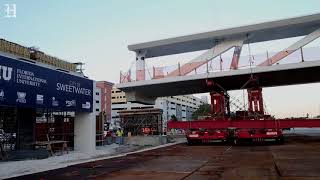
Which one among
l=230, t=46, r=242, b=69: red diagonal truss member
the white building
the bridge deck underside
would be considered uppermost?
the white building

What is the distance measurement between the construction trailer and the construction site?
865 centimetres

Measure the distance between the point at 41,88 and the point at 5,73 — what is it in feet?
8.79

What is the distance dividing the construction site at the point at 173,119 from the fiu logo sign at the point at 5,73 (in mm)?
42

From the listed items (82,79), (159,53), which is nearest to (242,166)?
(82,79)

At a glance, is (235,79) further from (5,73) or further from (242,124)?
(5,73)

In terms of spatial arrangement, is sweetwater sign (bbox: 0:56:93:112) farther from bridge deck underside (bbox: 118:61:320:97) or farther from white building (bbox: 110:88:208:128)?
white building (bbox: 110:88:208:128)

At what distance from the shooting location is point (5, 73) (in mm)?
15602

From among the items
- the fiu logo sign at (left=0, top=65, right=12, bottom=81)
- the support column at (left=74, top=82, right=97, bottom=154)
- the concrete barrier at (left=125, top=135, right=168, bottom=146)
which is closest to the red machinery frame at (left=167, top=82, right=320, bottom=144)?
the concrete barrier at (left=125, top=135, right=168, bottom=146)

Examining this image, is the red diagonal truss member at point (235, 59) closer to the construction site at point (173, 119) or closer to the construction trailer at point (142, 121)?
the construction site at point (173, 119)

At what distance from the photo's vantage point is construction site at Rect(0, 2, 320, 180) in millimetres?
12422

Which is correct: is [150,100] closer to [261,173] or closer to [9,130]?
[9,130]

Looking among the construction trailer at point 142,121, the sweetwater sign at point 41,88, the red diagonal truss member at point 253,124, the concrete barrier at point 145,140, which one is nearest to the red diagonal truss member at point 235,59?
the red diagonal truss member at point 253,124

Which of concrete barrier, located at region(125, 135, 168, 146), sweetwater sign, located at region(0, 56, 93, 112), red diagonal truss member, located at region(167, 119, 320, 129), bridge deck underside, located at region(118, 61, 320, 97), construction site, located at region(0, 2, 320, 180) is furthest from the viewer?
concrete barrier, located at region(125, 135, 168, 146)

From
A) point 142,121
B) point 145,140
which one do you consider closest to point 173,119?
point 145,140
